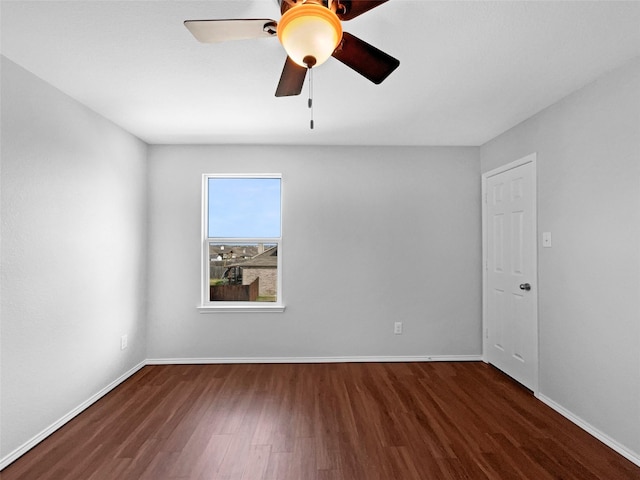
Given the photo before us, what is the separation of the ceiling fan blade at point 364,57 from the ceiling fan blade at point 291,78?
0.57 feet

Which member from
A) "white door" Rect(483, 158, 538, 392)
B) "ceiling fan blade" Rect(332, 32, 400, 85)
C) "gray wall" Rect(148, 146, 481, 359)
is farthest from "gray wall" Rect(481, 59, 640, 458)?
"ceiling fan blade" Rect(332, 32, 400, 85)

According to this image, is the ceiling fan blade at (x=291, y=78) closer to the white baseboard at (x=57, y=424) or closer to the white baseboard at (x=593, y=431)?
the white baseboard at (x=57, y=424)

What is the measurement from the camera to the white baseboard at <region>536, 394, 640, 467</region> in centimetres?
205

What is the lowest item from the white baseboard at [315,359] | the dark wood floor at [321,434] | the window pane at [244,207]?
the dark wood floor at [321,434]

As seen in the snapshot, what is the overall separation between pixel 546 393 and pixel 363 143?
287 centimetres

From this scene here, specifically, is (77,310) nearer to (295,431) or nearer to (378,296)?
(295,431)

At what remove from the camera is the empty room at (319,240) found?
190 cm

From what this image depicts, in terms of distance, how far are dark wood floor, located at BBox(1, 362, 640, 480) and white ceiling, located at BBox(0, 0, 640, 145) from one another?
7.96ft

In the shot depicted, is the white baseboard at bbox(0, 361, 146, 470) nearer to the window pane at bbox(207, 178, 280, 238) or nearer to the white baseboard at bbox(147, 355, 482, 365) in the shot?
the white baseboard at bbox(147, 355, 482, 365)

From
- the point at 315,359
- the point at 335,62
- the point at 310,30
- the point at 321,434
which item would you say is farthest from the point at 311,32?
the point at 315,359

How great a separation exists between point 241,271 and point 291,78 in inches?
105

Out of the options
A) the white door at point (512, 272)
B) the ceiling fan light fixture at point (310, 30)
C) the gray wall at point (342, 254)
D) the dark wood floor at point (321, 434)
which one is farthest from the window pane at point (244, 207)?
the ceiling fan light fixture at point (310, 30)

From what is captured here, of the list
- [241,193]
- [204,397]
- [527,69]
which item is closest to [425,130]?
[527,69]

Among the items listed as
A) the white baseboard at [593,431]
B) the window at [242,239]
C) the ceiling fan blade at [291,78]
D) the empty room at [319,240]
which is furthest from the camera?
the window at [242,239]
